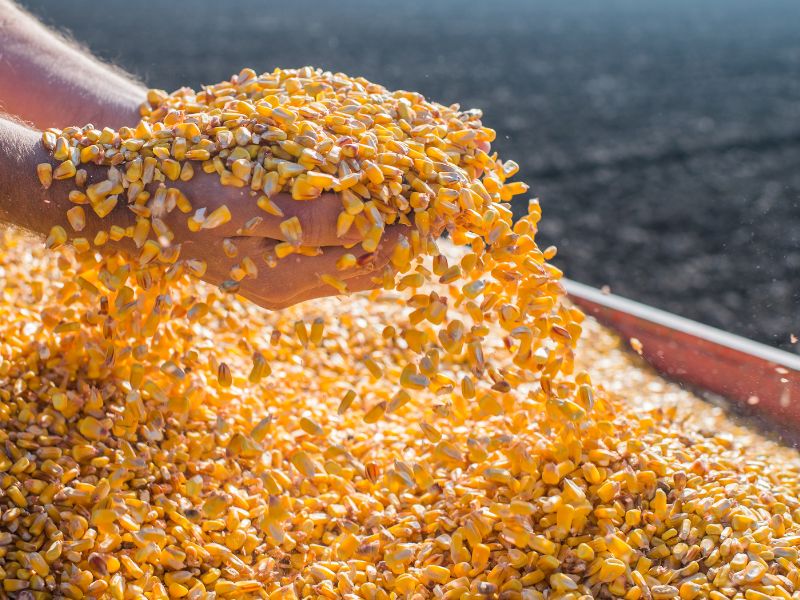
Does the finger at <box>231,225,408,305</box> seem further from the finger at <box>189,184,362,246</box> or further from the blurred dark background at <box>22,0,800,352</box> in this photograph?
the blurred dark background at <box>22,0,800,352</box>

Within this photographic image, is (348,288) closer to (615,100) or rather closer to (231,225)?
(231,225)

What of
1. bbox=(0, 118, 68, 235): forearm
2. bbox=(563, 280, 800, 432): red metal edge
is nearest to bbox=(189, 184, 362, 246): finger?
bbox=(0, 118, 68, 235): forearm

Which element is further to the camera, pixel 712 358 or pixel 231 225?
pixel 712 358

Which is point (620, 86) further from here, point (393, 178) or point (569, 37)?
point (393, 178)

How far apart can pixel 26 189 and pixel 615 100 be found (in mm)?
6716

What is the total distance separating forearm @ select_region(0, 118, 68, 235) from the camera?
138 cm

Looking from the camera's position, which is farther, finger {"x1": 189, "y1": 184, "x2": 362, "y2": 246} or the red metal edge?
the red metal edge

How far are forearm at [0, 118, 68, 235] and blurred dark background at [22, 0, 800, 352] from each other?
898 mm

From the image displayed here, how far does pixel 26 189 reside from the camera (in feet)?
4.55

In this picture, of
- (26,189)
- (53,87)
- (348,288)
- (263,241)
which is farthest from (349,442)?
(53,87)

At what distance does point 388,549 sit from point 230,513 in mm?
320

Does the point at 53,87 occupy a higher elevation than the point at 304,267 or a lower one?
higher

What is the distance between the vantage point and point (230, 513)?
4.95 ft

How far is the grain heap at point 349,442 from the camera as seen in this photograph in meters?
1.35
